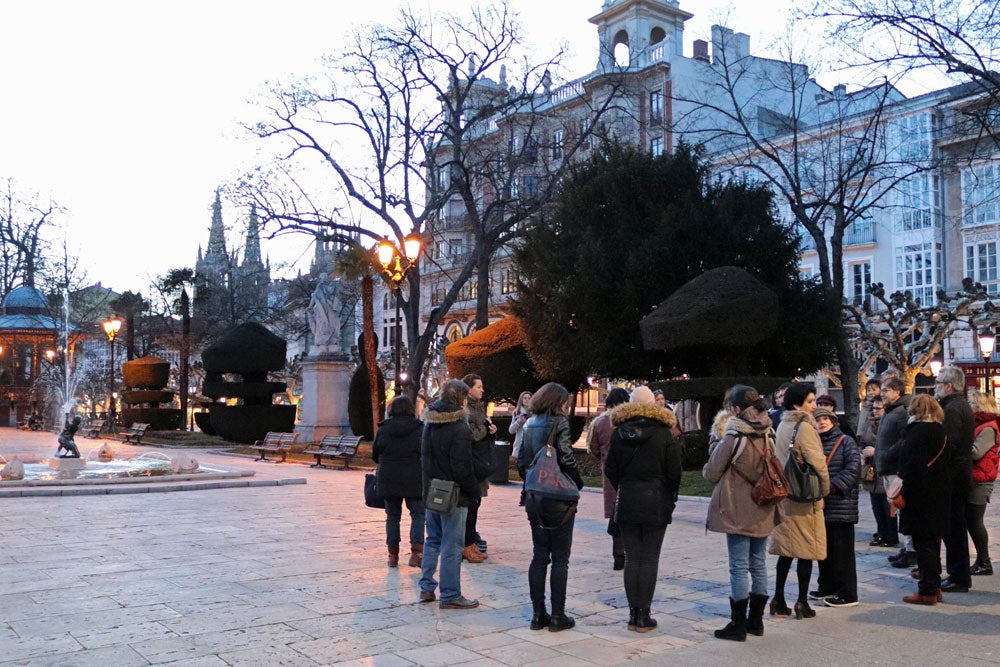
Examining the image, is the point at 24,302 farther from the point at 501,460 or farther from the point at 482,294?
the point at 501,460

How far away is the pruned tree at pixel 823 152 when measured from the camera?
2294cm

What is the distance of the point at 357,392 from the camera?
108ft

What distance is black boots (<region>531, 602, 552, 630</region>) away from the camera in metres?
6.66

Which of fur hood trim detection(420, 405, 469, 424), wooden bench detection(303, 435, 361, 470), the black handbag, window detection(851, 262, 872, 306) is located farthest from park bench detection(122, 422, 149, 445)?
fur hood trim detection(420, 405, 469, 424)

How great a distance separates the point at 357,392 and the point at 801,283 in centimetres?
1600

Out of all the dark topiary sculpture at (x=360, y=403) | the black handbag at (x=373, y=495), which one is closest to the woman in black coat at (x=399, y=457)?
the black handbag at (x=373, y=495)

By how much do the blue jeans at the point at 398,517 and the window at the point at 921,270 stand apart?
110 ft

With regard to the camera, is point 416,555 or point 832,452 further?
point 416,555

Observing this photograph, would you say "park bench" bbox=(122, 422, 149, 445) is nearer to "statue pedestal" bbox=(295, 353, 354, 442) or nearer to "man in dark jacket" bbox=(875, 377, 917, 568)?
"statue pedestal" bbox=(295, 353, 354, 442)

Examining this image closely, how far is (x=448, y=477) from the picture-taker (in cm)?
742

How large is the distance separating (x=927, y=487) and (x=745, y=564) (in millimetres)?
2066

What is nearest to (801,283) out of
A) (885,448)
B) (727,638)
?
(885,448)

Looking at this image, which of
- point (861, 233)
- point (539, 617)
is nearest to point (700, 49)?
point (861, 233)

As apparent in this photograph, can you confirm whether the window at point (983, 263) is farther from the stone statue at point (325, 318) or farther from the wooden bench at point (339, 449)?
the wooden bench at point (339, 449)
